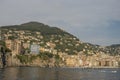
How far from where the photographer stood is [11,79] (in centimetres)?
12275

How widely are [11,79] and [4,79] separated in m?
2.28

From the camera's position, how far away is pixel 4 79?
4828 inches

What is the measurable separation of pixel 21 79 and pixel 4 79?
20.5 ft

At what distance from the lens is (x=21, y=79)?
413 ft

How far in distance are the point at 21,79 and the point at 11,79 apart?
440 centimetres
